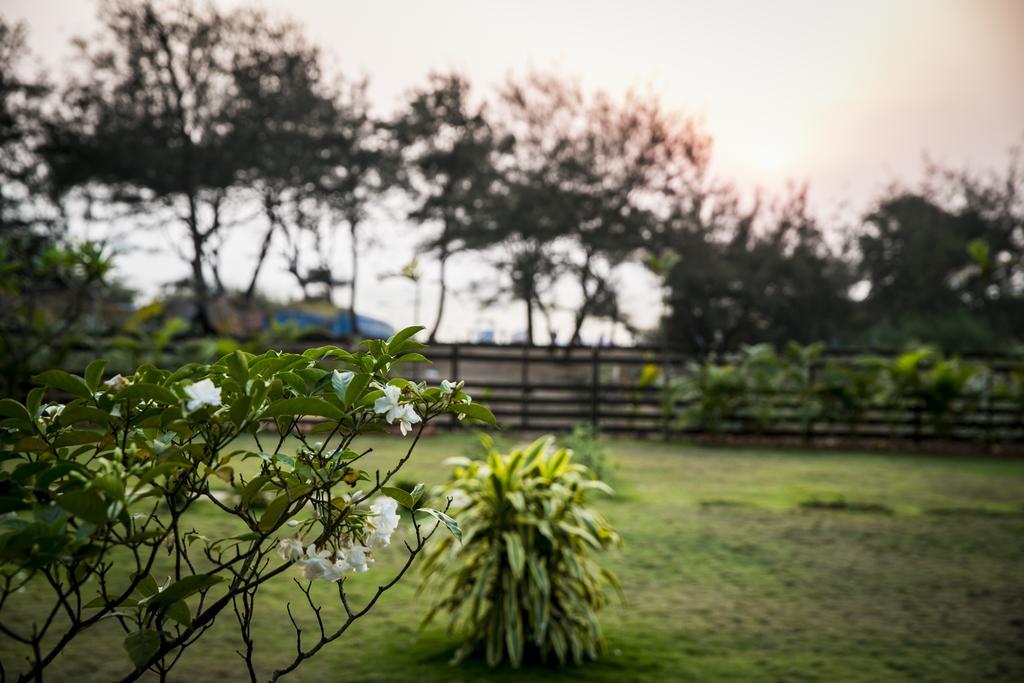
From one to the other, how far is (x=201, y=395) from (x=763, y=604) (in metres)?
3.20

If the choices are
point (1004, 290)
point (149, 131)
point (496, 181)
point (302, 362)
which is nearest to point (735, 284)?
point (496, 181)

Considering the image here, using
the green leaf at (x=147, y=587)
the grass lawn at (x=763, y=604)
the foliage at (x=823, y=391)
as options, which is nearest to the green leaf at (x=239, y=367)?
the green leaf at (x=147, y=587)

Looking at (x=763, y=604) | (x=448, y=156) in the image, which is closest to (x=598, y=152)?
(x=448, y=156)

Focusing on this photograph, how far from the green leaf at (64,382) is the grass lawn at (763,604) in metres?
1.93

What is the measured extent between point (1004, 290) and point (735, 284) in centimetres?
696

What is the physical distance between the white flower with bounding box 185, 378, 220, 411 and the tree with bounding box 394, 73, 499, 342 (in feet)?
57.3

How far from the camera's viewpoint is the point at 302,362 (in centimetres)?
111

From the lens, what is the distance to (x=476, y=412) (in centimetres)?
111

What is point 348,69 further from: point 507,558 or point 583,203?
point 507,558

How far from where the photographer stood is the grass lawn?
9.37ft

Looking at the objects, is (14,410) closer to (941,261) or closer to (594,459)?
(594,459)

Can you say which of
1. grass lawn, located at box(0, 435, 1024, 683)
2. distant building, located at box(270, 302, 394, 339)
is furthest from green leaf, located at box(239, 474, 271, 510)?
Result: distant building, located at box(270, 302, 394, 339)

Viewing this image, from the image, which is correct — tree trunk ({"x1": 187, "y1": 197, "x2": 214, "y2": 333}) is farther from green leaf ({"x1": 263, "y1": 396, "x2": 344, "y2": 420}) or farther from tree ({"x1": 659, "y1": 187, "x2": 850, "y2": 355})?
green leaf ({"x1": 263, "y1": 396, "x2": 344, "y2": 420})

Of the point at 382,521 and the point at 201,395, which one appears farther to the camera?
the point at 382,521
